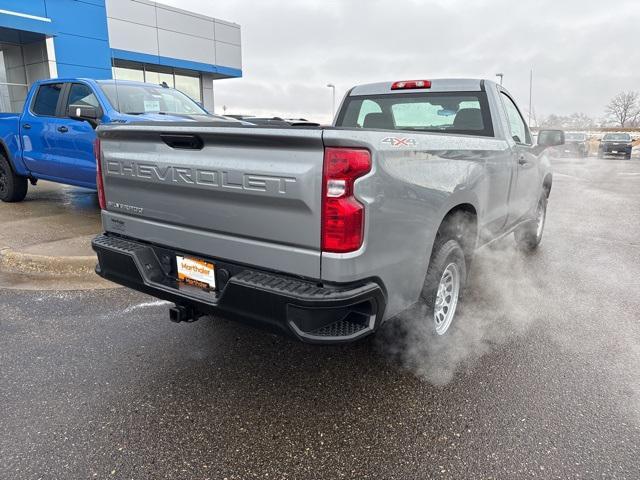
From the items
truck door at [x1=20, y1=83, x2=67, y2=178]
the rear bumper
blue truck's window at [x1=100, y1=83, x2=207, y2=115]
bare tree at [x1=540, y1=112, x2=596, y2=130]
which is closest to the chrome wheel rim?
the rear bumper

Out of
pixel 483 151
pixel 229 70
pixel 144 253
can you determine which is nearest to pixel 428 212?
pixel 483 151

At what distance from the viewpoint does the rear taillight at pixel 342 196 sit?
7.09 feet

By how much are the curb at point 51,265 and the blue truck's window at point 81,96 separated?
2.25 meters

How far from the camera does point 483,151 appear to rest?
344cm

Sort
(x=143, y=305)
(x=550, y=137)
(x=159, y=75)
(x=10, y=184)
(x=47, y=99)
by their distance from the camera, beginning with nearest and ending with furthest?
1. (x=143, y=305)
2. (x=550, y=137)
3. (x=47, y=99)
4. (x=10, y=184)
5. (x=159, y=75)

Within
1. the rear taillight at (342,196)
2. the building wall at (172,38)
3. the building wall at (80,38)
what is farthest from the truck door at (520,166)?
the building wall at (172,38)

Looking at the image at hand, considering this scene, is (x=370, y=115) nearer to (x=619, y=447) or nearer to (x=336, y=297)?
(x=336, y=297)

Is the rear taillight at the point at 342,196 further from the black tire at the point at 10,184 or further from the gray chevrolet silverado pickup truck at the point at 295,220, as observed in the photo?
the black tire at the point at 10,184

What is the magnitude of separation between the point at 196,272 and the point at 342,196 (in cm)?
106

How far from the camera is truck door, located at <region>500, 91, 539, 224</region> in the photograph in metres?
4.39

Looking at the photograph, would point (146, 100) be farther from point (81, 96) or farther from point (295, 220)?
point (295, 220)

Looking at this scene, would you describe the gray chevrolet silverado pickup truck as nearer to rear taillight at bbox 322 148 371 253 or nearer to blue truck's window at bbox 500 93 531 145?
rear taillight at bbox 322 148 371 253

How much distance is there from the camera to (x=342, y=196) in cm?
218

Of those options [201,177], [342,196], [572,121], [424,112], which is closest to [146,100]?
[424,112]
